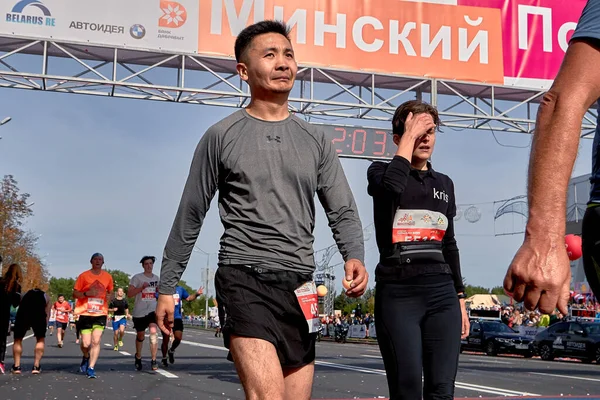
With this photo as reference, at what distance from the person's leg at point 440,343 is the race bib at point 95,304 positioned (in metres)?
8.91

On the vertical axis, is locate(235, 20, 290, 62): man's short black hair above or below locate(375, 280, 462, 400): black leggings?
above

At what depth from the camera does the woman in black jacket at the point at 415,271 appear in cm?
386

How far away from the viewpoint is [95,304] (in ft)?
39.6

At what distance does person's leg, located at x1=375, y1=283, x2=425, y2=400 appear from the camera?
3.83 m

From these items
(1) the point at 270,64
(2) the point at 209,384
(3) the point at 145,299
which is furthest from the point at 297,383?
(3) the point at 145,299

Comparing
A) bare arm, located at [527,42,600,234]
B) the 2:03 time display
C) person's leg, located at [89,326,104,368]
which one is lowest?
person's leg, located at [89,326,104,368]

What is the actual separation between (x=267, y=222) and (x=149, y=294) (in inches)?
402

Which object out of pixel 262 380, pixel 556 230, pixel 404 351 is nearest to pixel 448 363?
pixel 404 351

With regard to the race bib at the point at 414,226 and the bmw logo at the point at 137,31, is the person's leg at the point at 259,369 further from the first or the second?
the bmw logo at the point at 137,31

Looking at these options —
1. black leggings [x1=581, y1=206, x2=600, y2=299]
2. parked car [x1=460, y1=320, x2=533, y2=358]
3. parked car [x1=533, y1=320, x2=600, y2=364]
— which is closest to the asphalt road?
black leggings [x1=581, y1=206, x2=600, y2=299]

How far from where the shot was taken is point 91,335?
12.1m

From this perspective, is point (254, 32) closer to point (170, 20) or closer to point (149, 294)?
point (149, 294)

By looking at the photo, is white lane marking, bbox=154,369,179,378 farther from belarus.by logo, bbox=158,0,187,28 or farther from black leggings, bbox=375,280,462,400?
black leggings, bbox=375,280,462,400

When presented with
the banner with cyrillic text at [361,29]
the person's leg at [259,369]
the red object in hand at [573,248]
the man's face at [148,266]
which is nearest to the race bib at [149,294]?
the man's face at [148,266]
